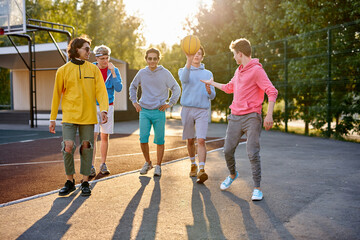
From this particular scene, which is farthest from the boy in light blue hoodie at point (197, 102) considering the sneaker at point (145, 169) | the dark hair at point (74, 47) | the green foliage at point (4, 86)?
the green foliage at point (4, 86)

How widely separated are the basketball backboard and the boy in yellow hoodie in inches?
439

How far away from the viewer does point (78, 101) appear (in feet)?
14.3

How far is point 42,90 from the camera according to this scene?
1113 inches

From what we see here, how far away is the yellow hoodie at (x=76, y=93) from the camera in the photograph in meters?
4.35

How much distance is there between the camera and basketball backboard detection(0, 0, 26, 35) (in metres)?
14.4

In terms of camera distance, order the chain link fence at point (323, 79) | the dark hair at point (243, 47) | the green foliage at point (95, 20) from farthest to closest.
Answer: the green foliage at point (95, 20), the chain link fence at point (323, 79), the dark hair at point (243, 47)

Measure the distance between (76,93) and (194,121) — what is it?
1884mm

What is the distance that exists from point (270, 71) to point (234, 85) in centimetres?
1163

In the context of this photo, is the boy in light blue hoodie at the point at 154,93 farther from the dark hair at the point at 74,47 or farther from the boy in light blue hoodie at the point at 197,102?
the dark hair at the point at 74,47

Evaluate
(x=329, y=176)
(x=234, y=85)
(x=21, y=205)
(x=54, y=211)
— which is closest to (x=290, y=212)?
(x=234, y=85)

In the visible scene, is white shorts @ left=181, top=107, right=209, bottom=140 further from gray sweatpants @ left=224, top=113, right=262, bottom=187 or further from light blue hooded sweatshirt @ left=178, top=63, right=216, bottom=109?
gray sweatpants @ left=224, top=113, right=262, bottom=187

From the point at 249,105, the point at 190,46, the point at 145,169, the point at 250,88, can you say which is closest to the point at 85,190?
the point at 145,169

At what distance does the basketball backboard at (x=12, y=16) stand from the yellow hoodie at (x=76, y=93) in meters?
11.2

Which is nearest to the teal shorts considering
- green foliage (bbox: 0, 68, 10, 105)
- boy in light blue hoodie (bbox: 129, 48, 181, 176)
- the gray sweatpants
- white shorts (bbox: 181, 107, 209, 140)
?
boy in light blue hoodie (bbox: 129, 48, 181, 176)
